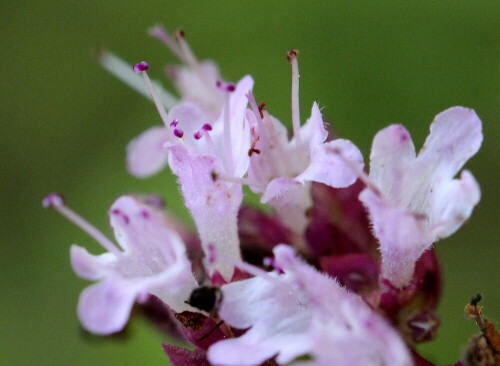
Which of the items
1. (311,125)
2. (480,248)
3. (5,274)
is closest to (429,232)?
(311,125)

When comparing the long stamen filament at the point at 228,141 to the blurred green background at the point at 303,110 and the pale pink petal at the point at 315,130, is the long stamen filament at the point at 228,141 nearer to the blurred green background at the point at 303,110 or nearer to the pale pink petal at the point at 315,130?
the pale pink petal at the point at 315,130

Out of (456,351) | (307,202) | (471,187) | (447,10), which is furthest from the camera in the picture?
(447,10)

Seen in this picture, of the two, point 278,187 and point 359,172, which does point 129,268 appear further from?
point 359,172

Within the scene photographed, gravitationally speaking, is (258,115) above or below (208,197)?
above

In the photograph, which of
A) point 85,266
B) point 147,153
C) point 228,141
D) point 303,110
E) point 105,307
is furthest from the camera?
point 303,110

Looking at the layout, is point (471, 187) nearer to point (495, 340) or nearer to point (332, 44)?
point (495, 340)

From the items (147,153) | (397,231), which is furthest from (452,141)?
(147,153)
